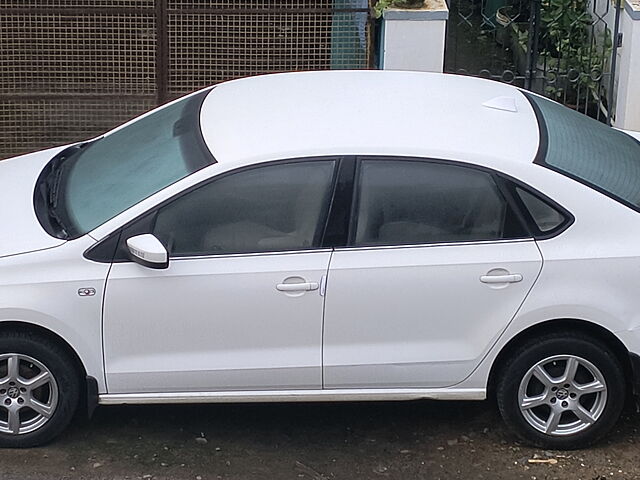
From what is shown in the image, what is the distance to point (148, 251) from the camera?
16.4 ft

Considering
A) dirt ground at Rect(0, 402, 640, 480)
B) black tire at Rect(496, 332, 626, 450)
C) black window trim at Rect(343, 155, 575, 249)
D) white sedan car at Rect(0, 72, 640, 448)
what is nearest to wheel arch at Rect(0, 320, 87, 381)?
white sedan car at Rect(0, 72, 640, 448)

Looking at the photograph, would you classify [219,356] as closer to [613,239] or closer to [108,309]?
[108,309]

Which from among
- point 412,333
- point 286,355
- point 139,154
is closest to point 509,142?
point 412,333

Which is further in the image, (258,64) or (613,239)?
(258,64)

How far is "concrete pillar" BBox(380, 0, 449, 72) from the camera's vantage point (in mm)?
8609

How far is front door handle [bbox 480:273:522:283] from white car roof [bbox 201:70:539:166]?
20.7 inches

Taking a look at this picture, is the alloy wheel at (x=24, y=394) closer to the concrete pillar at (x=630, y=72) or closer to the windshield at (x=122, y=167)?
the windshield at (x=122, y=167)

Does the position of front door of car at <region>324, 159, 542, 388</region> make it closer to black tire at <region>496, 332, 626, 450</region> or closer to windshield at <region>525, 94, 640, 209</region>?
black tire at <region>496, 332, 626, 450</region>

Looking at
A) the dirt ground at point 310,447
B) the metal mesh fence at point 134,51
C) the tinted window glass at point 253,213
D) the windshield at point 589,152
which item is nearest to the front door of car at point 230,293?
the tinted window glass at point 253,213

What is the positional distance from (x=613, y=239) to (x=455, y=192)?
2.43 feet

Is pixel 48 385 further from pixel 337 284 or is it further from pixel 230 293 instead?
pixel 337 284

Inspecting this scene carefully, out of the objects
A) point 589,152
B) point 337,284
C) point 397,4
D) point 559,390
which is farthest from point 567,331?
point 397,4

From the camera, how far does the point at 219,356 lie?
5.18 metres

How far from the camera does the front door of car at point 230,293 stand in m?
5.09
